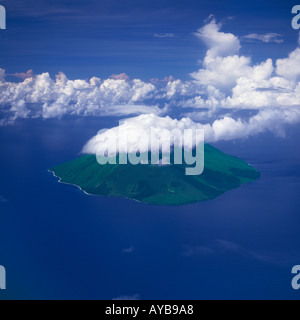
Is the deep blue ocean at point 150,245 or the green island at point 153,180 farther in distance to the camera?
the green island at point 153,180

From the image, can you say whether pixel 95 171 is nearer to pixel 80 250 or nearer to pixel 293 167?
pixel 80 250

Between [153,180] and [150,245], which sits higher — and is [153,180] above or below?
above

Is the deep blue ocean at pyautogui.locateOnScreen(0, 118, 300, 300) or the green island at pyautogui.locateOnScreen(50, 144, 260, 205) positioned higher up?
the green island at pyautogui.locateOnScreen(50, 144, 260, 205)

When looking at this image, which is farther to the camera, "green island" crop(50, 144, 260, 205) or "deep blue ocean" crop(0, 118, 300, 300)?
"green island" crop(50, 144, 260, 205)

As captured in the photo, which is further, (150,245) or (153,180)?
(153,180)
